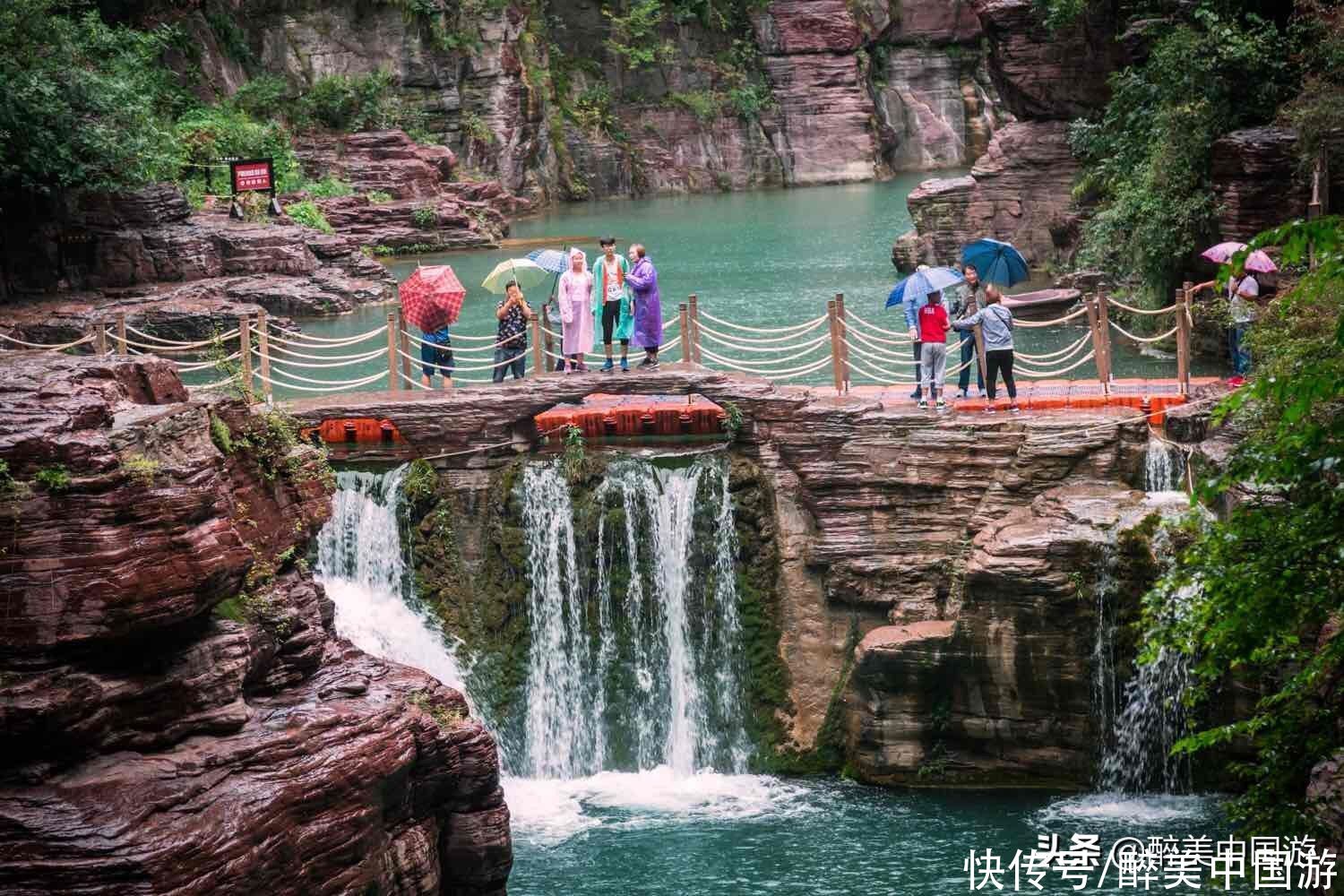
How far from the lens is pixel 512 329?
21.0 meters

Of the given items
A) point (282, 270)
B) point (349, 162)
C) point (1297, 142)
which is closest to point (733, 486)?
point (1297, 142)

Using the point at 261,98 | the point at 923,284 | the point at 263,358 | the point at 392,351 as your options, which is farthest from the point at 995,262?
the point at 261,98

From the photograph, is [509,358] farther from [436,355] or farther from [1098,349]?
[1098,349]

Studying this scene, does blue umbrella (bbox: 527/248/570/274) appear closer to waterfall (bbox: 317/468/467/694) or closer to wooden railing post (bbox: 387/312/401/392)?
wooden railing post (bbox: 387/312/401/392)

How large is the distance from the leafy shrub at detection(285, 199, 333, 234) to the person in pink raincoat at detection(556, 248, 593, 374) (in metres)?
20.5

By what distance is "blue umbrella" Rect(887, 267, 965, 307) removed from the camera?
19.6 meters

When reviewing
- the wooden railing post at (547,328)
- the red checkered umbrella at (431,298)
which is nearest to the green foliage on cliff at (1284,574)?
the wooden railing post at (547,328)

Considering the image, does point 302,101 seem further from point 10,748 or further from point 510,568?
point 10,748

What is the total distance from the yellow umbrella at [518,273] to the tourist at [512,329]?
195 mm

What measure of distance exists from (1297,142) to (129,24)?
3337 cm

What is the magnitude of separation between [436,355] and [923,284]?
5.84 meters

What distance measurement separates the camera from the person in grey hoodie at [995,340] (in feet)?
63.5

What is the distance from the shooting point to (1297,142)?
932 inches

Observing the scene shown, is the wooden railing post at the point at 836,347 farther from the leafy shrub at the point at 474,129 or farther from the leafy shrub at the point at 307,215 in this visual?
the leafy shrub at the point at 474,129
